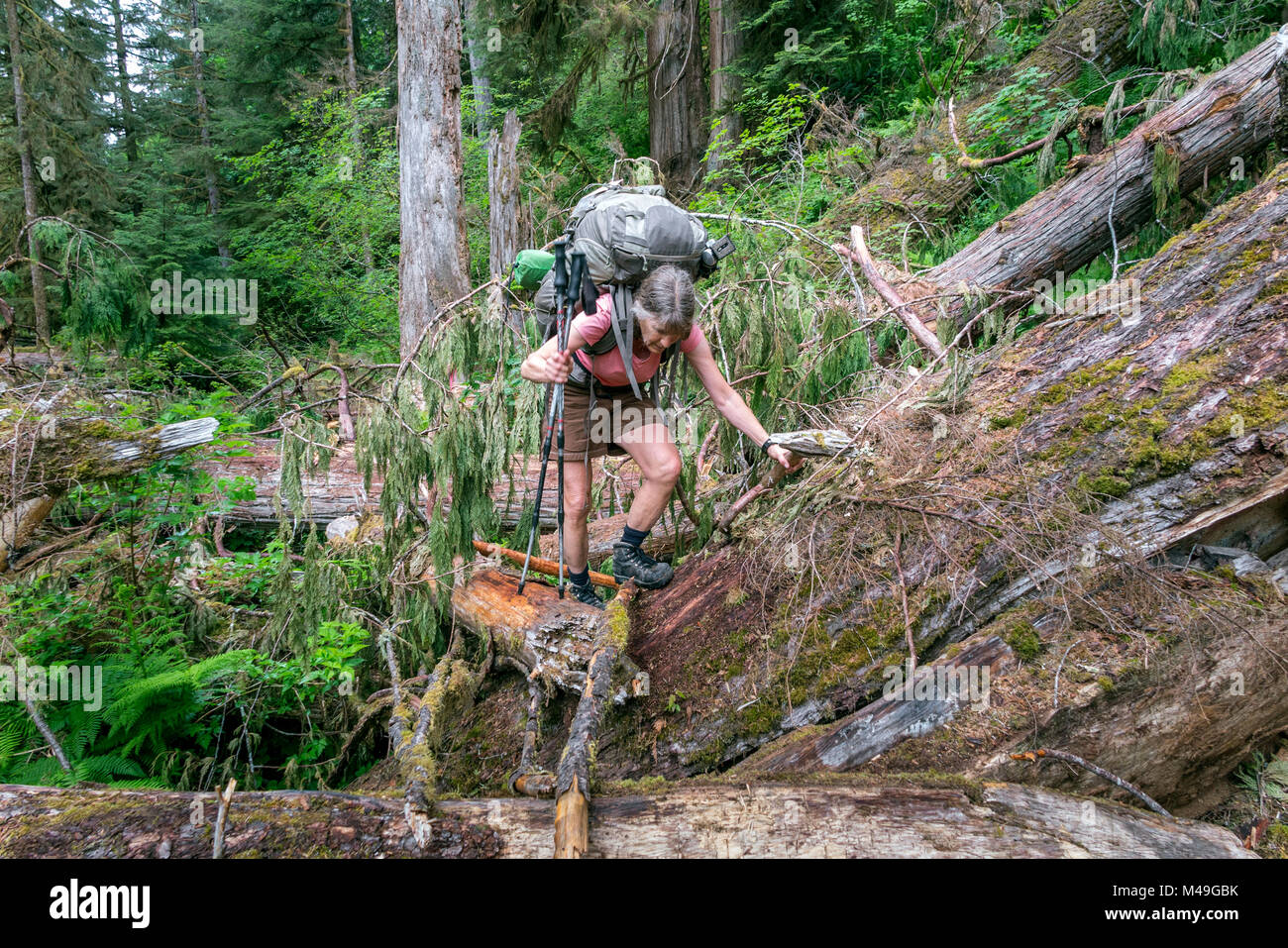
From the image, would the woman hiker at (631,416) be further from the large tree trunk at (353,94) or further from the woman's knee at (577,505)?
the large tree trunk at (353,94)

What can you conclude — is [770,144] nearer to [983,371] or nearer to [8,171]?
[983,371]

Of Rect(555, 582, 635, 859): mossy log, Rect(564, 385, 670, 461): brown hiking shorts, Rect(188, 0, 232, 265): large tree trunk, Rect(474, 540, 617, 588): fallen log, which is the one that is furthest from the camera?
Rect(188, 0, 232, 265): large tree trunk

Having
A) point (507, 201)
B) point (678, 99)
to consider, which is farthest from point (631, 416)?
point (678, 99)

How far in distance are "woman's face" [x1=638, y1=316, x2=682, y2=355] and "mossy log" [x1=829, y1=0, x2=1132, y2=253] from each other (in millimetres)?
4610

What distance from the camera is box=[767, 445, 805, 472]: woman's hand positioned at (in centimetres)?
Result: 312

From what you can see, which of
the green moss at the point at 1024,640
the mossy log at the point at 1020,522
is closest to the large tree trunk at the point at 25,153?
the mossy log at the point at 1020,522

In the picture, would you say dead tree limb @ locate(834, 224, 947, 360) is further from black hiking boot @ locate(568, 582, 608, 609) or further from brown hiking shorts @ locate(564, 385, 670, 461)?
black hiking boot @ locate(568, 582, 608, 609)

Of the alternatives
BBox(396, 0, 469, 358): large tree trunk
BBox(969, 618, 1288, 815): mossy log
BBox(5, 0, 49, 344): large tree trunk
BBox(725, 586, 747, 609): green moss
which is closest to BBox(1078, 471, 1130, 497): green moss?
BBox(969, 618, 1288, 815): mossy log

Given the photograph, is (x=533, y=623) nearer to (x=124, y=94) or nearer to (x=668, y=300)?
(x=668, y=300)

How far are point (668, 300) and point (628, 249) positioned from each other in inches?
10.6

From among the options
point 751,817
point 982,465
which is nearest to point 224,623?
point 751,817

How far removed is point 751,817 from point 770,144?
9614mm

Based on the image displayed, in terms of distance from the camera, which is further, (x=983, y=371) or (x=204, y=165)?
→ (x=204, y=165)

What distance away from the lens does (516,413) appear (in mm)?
3863
